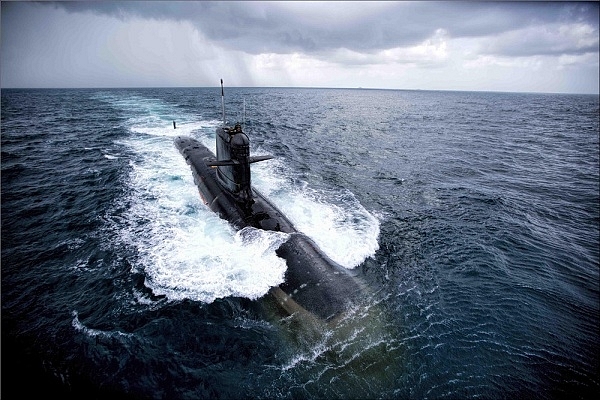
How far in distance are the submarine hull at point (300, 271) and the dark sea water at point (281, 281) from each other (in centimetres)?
45

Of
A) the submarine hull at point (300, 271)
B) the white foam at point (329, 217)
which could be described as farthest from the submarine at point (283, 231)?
the white foam at point (329, 217)

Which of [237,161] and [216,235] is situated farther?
[216,235]

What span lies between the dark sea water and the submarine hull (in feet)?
1.46

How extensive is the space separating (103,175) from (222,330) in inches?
680

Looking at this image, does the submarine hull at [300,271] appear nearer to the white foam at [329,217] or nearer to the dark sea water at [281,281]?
the dark sea water at [281,281]

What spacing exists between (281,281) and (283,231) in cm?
275

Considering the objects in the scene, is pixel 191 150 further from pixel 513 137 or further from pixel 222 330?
pixel 513 137

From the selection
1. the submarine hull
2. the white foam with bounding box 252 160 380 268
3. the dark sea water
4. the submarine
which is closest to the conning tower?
the submarine

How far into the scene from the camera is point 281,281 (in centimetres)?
941

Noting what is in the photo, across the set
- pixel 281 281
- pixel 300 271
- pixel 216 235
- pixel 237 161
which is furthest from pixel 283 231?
pixel 237 161

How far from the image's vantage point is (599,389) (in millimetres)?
7066

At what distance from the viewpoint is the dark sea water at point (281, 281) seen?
7.20 meters

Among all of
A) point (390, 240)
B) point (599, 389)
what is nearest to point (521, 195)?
point (390, 240)

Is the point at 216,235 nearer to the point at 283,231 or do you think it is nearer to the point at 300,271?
the point at 283,231
